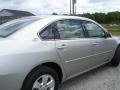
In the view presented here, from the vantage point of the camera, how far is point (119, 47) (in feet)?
19.1

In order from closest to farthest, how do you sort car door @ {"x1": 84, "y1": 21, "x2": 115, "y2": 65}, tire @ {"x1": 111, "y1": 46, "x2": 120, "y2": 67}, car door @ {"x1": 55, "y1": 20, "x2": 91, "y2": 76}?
car door @ {"x1": 55, "y1": 20, "x2": 91, "y2": 76} → car door @ {"x1": 84, "y1": 21, "x2": 115, "y2": 65} → tire @ {"x1": 111, "y1": 46, "x2": 120, "y2": 67}

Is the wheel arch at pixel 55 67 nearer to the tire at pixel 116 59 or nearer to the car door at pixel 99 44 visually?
the car door at pixel 99 44

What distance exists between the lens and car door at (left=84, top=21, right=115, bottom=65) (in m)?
4.50

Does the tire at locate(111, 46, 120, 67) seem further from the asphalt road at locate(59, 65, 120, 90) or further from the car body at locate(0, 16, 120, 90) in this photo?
the car body at locate(0, 16, 120, 90)

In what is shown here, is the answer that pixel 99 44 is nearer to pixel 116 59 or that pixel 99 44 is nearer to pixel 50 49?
pixel 116 59

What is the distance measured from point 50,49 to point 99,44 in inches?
69.0

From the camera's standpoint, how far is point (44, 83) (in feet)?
11.0

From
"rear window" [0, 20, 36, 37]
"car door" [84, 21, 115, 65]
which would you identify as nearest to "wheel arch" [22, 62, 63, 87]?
"rear window" [0, 20, 36, 37]

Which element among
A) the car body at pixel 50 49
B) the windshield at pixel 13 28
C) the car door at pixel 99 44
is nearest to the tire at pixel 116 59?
the car door at pixel 99 44

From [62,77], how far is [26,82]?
35.8 inches

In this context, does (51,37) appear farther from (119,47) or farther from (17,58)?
(119,47)

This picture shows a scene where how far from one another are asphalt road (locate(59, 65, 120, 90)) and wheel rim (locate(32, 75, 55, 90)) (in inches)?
28.7

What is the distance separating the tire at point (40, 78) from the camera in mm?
3029

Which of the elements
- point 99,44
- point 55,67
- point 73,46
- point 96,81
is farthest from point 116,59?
point 55,67
